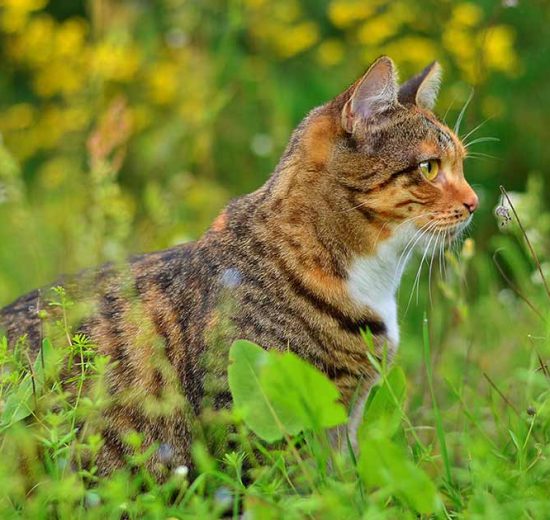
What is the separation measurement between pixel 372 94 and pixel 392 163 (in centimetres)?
18

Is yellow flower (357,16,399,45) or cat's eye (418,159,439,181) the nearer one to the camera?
cat's eye (418,159,439,181)

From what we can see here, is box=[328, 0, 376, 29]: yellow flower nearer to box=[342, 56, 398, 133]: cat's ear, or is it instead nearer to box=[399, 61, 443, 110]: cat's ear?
box=[399, 61, 443, 110]: cat's ear

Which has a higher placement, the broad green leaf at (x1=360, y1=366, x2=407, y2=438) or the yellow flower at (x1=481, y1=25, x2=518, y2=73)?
the yellow flower at (x1=481, y1=25, x2=518, y2=73)

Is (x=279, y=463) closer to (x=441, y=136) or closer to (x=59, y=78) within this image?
(x=441, y=136)

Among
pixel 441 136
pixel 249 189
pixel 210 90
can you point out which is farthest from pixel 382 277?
pixel 249 189

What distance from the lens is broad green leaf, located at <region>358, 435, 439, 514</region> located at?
1692 mm

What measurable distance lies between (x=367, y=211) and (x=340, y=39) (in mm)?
2989

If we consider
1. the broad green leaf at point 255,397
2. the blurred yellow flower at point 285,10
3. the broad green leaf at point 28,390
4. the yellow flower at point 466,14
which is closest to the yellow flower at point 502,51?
the yellow flower at point 466,14

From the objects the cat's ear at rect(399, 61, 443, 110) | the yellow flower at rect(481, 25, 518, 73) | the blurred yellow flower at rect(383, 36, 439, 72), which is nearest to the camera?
the cat's ear at rect(399, 61, 443, 110)

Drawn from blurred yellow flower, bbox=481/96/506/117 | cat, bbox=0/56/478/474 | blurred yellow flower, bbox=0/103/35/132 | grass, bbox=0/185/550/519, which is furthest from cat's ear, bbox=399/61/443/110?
blurred yellow flower, bbox=0/103/35/132

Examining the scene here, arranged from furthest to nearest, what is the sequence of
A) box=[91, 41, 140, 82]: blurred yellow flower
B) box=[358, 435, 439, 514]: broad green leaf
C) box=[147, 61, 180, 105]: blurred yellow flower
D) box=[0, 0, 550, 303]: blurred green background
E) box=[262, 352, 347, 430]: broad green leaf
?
box=[147, 61, 180, 105]: blurred yellow flower → box=[0, 0, 550, 303]: blurred green background → box=[91, 41, 140, 82]: blurred yellow flower → box=[262, 352, 347, 430]: broad green leaf → box=[358, 435, 439, 514]: broad green leaf

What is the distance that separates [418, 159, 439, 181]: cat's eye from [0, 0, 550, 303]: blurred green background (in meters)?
1.23

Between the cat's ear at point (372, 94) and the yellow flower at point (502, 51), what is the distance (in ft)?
6.90

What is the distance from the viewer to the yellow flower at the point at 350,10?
464 cm
